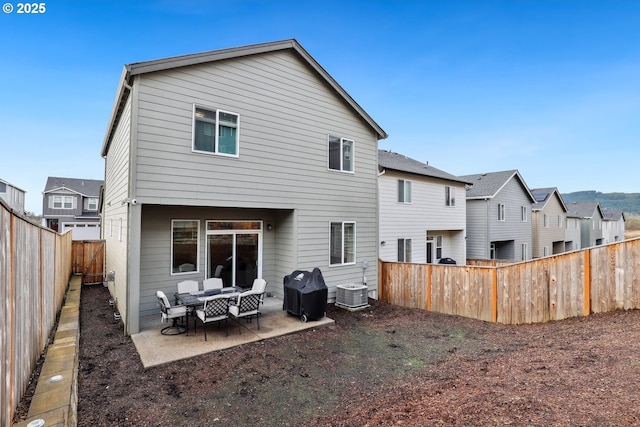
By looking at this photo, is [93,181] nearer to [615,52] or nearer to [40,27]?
[40,27]

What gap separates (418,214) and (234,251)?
10106 mm

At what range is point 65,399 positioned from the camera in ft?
11.4

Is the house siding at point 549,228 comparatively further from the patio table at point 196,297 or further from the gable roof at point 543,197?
the patio table at point 196,297

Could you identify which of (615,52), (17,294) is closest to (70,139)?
(17,294)

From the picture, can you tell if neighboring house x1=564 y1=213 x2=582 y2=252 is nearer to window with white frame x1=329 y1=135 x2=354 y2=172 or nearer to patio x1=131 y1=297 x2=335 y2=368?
window with white frame x1=329 y1=135 x2=354 y2=172

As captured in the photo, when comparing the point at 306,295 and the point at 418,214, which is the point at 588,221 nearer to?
the point at 418,214

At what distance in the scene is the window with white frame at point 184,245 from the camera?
321 inches

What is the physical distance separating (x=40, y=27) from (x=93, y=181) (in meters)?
33.9

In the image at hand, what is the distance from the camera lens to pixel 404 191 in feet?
49.1

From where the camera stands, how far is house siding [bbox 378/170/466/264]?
1408 centimetres

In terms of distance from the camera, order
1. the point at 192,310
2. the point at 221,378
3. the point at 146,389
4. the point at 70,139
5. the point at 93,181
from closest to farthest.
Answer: the point at 146,389 → the point at 221,378 → the point at 192,310 → the point at 70,139 → the point at 93,181

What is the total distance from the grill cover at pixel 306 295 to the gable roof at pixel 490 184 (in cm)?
1658

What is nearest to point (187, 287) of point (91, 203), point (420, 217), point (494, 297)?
point (494, 297)

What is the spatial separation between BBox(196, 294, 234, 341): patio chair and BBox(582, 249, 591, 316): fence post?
860cm
